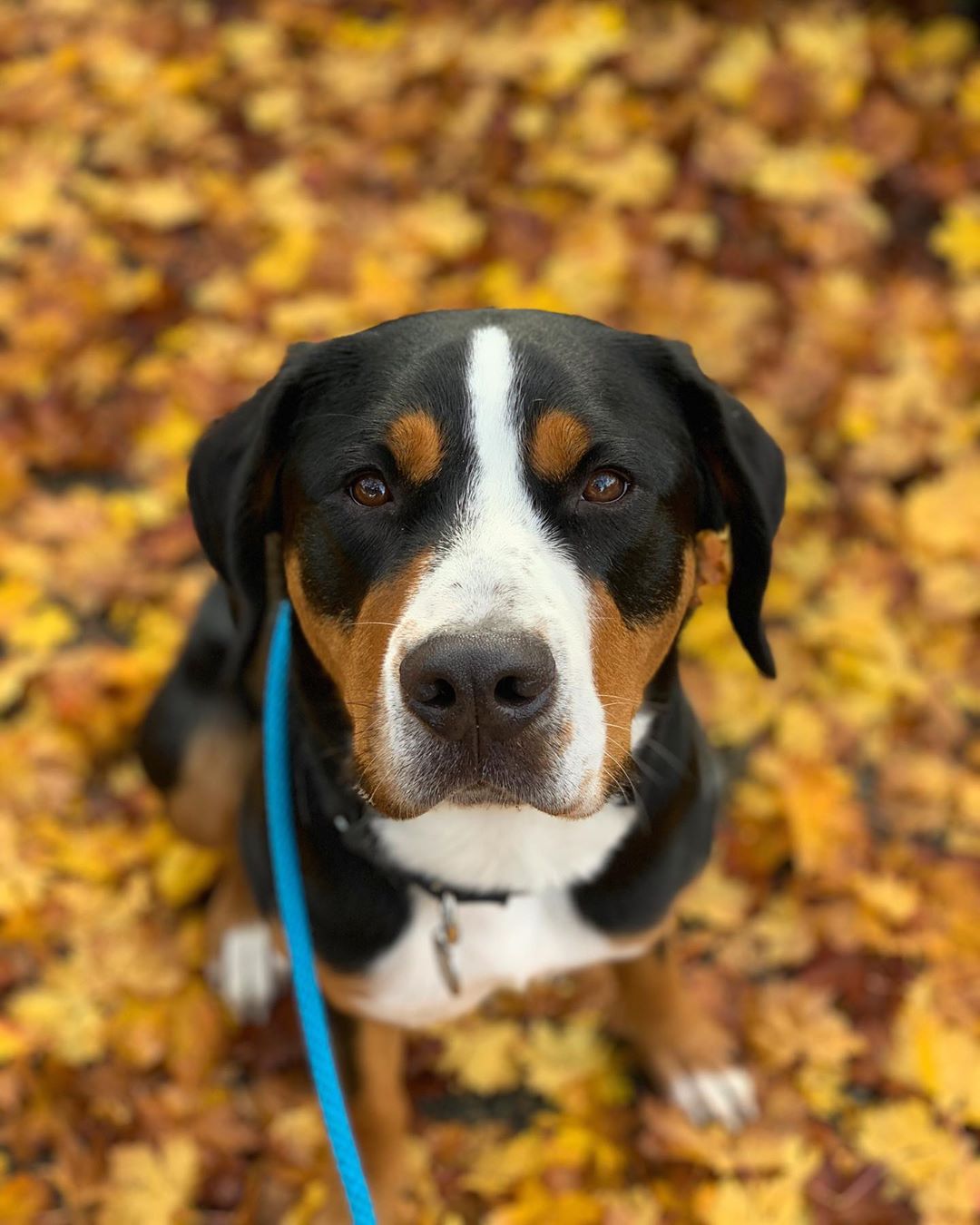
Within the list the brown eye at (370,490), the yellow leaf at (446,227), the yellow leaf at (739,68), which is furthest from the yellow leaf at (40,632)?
the yellow leaf at (739,68)

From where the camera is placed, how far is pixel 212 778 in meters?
3.47

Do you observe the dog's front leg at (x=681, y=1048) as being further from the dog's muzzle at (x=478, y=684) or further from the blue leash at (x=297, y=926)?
the dog's muzzle at (x=478, y=684)

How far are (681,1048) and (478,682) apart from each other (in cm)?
184

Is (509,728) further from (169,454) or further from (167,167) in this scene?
(167,167)

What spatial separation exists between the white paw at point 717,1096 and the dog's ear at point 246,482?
1795 millimetres

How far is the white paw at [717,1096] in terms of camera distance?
3.38 m

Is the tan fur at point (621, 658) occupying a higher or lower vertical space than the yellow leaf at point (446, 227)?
higher

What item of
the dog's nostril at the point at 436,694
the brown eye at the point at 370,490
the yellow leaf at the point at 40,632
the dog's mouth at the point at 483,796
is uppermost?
the brown eye at the point at 370,490

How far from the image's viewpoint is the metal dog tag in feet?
8.87

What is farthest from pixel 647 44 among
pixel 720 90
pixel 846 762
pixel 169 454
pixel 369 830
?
pixel 369 830

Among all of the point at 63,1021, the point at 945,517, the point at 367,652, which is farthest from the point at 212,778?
the point at 945,517

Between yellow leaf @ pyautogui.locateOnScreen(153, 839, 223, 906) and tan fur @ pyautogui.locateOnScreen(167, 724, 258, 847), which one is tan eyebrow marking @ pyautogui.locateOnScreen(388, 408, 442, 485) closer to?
tan fur @ pyautogui.locateOnScreen(167, 724, 258, 847)

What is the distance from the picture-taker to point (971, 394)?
4723mm

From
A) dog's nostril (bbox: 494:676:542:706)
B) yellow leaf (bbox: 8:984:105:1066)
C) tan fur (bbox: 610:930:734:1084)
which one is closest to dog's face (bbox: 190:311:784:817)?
dog's nostril (bbox: 494:676:542:706)
